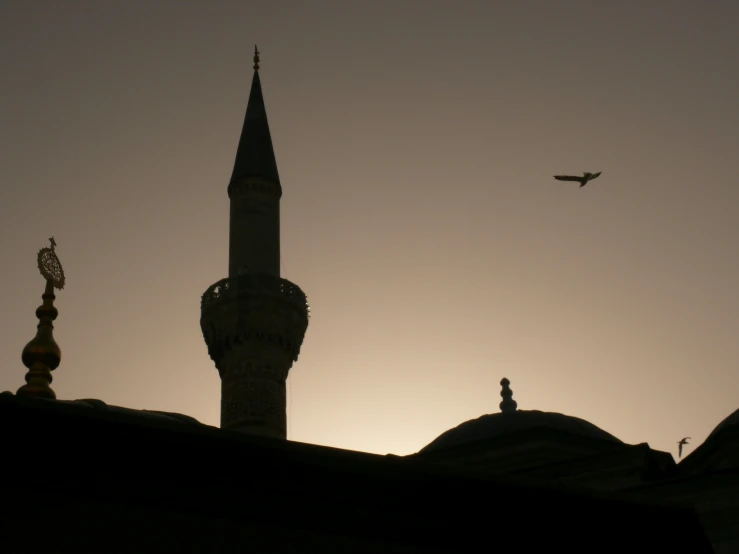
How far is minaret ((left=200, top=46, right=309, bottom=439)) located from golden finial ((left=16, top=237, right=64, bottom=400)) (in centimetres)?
776

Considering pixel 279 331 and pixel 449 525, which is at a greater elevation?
pixel 279 331

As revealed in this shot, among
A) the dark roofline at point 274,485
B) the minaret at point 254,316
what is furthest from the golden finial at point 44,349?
the minaret at point 254,316

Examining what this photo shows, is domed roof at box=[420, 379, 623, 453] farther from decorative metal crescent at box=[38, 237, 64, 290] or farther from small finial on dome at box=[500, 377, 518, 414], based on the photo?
decorative metal crescent at box=[38, 237, 64, 290]

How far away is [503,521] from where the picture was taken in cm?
605

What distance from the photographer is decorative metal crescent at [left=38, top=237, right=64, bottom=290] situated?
38.3ft

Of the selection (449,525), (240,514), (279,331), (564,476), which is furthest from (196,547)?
(279,331)

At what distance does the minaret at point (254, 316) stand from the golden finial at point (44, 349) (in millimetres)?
7763

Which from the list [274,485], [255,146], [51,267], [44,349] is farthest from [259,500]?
[255,146]

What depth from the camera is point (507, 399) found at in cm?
1798

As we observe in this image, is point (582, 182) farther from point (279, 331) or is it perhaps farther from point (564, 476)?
point (279, 331)

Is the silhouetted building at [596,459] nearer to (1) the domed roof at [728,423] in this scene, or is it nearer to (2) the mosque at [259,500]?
(1) the domed roof at [728,423]

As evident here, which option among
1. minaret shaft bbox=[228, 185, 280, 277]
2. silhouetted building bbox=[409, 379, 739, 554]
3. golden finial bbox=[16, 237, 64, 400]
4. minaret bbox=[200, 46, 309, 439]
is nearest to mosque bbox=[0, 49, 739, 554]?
silhouetted building bbox=[409, 379, 739, 554]

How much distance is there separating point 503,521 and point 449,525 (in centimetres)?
34

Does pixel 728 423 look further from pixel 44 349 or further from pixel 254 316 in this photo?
pixel 254 316
